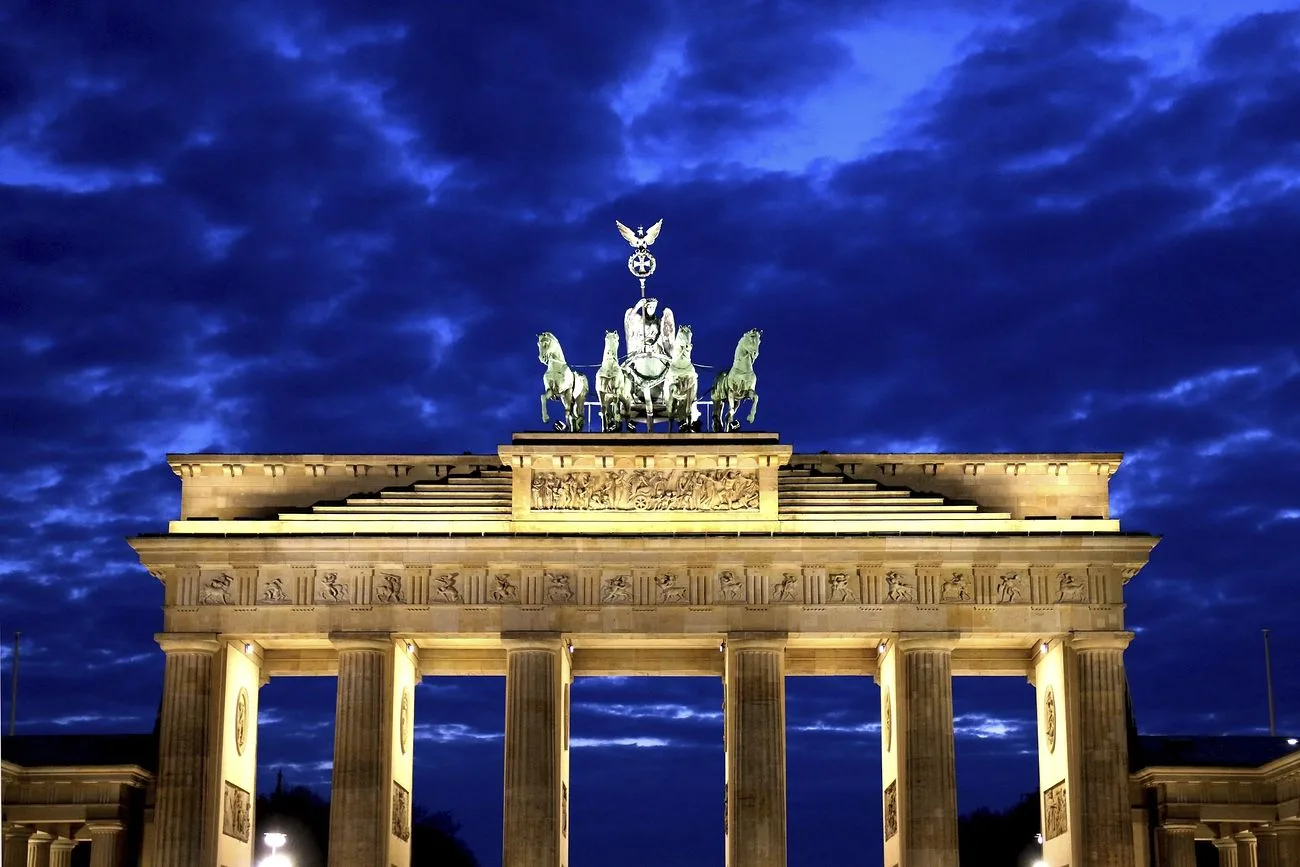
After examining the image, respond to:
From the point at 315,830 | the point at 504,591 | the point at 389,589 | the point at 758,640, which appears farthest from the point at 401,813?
the point at 315,830

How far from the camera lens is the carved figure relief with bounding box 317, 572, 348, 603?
186 feet

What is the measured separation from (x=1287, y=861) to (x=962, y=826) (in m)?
63.3

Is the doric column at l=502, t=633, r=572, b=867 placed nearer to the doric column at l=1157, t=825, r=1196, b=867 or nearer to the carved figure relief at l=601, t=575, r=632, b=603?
the carved figure relief at l=601, t=575, r=632, b=603

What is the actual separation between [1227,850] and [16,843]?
3742cm

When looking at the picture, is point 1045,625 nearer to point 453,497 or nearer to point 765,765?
point 765,765

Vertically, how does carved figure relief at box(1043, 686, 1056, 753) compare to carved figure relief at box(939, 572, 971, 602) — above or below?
below

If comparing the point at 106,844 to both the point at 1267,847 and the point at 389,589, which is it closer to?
the point at 389,589

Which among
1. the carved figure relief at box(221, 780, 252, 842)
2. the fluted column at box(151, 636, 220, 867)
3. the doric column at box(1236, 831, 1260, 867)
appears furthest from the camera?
the doric column at box(1236, 831, 1260, 867)

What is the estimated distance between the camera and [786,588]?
5691 cm

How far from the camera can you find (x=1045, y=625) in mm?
56688

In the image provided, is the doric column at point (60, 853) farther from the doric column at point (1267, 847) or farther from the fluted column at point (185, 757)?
the doric column at point (1267, 847)

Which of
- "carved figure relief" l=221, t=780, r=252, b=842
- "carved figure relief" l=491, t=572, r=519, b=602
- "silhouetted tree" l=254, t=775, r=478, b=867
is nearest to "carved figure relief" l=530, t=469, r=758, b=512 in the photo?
"carved figure relief" l=491, t=572, r=519, b=602

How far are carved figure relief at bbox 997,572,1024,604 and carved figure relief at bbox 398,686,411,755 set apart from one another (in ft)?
61.4

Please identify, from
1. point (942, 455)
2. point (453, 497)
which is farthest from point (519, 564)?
point (942, 455)
